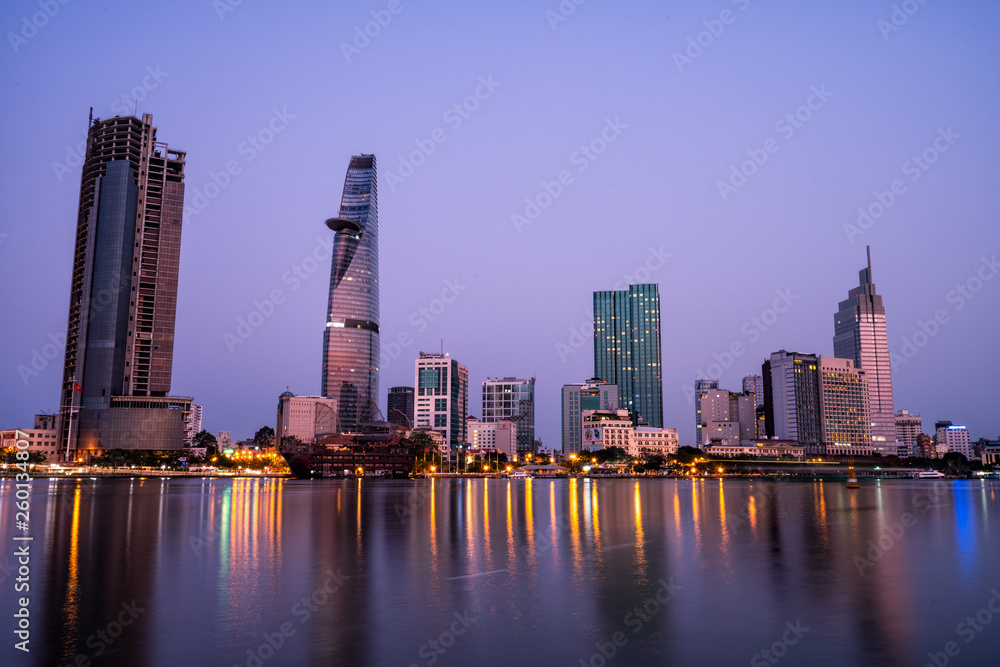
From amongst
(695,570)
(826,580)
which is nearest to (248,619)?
(695,570)

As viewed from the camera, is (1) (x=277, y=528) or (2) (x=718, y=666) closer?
(2) (x=718, y=666)

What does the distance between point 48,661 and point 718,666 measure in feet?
53.9

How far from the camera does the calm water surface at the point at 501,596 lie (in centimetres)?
1964

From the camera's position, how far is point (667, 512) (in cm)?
7100

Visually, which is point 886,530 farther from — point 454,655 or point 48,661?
point 48,661

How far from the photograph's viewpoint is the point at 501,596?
26.9 metres

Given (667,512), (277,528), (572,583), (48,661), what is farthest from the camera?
(667,512)

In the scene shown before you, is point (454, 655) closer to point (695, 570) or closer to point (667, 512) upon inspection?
point (695, 570)

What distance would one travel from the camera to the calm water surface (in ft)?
64.4

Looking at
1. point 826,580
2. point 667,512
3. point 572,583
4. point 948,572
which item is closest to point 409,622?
point 572,583

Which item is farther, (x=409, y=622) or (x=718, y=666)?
(x=409, y=622)

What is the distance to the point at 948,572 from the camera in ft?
111

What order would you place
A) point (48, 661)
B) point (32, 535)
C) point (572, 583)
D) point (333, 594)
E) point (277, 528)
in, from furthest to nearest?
1. point (277, 528)
2. point (32, 535)
3. point (572, 583)
4. point (333, 594)
5. point (48, 661)

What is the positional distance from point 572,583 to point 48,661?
18.0 m
